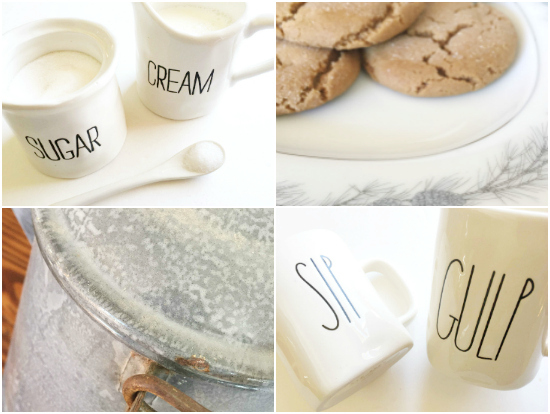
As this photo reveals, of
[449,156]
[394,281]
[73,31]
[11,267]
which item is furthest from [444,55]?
[11,267]

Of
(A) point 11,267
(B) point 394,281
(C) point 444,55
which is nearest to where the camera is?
(B) point 394,281

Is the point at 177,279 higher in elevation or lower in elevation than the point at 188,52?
lower

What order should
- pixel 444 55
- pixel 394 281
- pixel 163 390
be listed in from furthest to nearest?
pixel 444 55
pixel 394 281
pixel 163 390

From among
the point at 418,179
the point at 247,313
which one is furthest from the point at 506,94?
the point at 247,313

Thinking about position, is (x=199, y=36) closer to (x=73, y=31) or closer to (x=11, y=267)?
(x=73, y=31)

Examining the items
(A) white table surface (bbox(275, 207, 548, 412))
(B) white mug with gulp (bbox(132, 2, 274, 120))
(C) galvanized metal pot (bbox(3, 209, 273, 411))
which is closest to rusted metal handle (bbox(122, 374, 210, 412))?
(C) galvanized metal pot (bbox(3, 209, 273, 411))

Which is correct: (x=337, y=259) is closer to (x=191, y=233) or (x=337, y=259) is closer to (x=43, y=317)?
(x=191, y=233)
